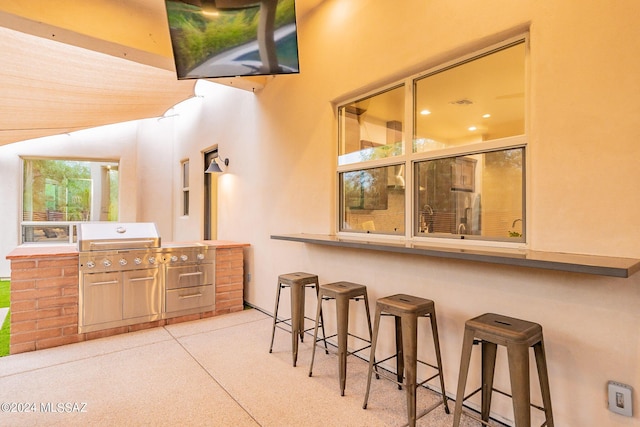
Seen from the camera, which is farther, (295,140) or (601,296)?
(295,140)

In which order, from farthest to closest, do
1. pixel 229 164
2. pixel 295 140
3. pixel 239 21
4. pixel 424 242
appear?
pixel 229 164 < pixel 295 140 < pixel 239 21 < pixel 424 242

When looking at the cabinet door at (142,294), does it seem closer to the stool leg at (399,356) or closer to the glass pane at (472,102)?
the stool leg at (399,356)

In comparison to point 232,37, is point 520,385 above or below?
below

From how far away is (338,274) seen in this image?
3.25m

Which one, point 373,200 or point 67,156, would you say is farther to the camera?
point 67,156

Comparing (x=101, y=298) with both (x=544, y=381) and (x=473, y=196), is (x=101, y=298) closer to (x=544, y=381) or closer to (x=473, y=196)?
(x=473, y=196)

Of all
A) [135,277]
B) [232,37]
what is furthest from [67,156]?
[232,37]

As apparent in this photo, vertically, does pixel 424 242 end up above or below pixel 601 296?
above

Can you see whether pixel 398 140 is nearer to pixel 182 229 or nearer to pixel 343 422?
pixel 343 422

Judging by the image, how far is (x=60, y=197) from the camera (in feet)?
23.3

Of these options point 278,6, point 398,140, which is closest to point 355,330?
point 398,140

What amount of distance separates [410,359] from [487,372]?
1.51 feet

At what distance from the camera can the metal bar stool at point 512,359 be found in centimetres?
158

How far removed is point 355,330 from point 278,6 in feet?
9.58
